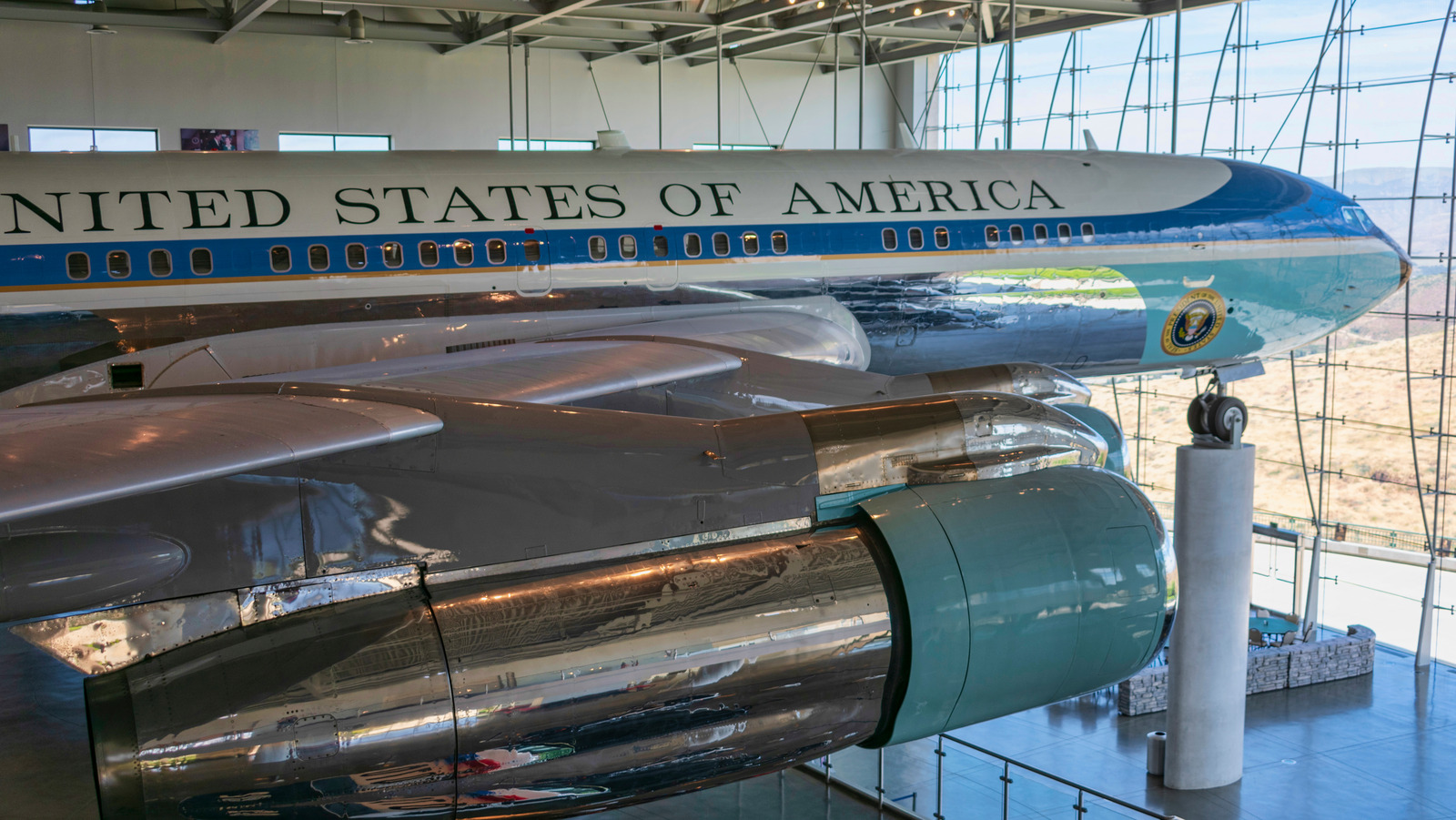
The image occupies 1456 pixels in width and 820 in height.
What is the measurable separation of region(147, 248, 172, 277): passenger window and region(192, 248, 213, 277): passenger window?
Result: 0.16 m

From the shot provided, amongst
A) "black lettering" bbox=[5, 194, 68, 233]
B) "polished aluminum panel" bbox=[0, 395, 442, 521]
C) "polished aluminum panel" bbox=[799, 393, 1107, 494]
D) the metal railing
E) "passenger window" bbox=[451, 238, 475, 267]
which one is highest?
"black lettering" bbox=[5, 194, 68, 233]

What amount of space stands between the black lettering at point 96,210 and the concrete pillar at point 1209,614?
30.9 feet

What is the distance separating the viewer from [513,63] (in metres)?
24.7

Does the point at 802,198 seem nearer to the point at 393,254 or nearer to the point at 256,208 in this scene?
the point at 393,254

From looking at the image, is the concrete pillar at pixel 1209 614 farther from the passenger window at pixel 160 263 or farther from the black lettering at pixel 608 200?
the passenger window at pixel 160 263

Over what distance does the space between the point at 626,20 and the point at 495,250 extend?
12.9 meters

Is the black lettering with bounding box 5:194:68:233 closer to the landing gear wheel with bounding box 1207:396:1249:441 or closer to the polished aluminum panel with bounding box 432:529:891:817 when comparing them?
the polished aluminum panel with bounding box 432:529:891:817

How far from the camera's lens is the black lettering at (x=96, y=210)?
26.4 ft

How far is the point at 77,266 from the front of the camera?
7984 mm

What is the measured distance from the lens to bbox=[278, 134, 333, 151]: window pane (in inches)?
899

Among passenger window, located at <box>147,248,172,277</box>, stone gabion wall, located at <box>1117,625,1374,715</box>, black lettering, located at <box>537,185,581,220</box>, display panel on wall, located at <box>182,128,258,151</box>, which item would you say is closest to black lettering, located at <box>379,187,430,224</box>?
black lettering, located at <box>537,185,581,220</box>

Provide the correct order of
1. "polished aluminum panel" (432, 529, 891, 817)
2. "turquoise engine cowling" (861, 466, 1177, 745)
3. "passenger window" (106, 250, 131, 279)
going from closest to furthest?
"polished aluminum panel" (432, 529, 891, 817) → "turquoise engine cowling" (861, 466, 1177, 745) → "passenger window" (106, 250, 131, 279)

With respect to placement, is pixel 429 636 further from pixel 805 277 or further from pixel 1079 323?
pixel 1079 323

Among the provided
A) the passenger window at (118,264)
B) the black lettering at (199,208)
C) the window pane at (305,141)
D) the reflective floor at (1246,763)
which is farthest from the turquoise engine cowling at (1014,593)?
the window pane at (305,141)
